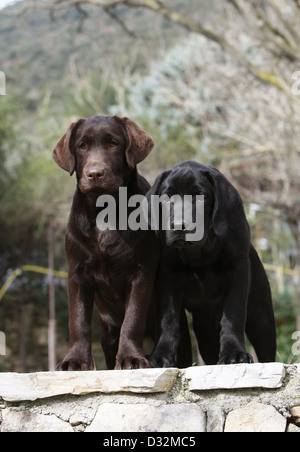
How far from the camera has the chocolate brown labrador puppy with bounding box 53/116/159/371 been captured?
3.42m

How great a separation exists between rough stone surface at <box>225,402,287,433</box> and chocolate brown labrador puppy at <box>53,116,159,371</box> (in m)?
0.56

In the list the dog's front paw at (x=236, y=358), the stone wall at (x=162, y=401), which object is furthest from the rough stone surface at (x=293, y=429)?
the dog's front paw at (x=236, y=358)

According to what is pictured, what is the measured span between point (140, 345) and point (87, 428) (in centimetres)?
52

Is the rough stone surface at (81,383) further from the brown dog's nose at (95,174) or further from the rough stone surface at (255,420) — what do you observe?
the brown dog's nose at (95,174)

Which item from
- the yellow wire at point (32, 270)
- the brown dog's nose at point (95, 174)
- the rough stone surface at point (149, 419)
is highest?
the brown dog's nose at point (95, 174)

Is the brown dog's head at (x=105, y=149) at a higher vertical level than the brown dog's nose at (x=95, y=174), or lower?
higher

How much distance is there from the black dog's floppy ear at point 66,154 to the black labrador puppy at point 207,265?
46 centimetres

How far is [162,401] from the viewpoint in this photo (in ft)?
10.1

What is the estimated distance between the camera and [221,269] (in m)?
3.51

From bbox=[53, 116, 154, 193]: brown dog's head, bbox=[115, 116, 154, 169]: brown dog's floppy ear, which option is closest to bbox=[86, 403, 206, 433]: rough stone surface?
bbox=[53, 116, 154, 193]: brown dog's head

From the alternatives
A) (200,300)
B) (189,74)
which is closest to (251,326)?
(200,300)

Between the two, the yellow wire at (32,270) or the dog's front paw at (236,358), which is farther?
the yellow wire at (32,270)
